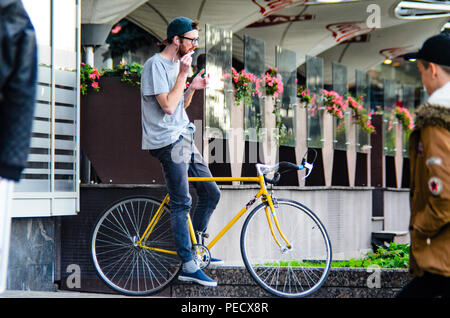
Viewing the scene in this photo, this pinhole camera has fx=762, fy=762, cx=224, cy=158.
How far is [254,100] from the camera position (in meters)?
9.24

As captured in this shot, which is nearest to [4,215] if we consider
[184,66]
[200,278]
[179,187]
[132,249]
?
[184,66]

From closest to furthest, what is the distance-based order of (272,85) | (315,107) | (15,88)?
(15,88)
(272,85)
(315,107)

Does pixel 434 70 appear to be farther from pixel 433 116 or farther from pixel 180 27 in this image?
pixel 180 27

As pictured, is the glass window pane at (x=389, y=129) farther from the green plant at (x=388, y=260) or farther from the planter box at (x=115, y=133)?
the planter box at (x=115, y=133)

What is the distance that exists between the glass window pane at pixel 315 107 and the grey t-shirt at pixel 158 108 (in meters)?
5.73

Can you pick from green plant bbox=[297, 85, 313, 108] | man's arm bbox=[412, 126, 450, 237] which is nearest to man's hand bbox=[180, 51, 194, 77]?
man's arm bbox=[412, 126, 450, 237]

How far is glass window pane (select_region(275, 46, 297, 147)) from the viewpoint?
10118 millimetres

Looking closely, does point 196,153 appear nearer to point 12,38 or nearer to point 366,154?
point 12,38

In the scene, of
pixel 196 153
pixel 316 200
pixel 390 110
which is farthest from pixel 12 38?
pixel 390 110

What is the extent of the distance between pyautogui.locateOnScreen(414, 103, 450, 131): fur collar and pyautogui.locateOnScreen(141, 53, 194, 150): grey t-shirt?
240cm

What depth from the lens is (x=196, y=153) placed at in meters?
5.98

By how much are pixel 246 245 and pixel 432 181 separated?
93.2 inches

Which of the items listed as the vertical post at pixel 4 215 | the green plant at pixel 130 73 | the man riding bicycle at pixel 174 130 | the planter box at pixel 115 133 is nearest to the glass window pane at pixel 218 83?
the planter box at pixel 115 133

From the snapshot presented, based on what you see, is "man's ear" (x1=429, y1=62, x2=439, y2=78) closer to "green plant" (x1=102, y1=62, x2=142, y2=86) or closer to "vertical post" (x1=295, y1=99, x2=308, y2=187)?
"green plant" (x1=102, y1=62, x2=142, y2=86)
